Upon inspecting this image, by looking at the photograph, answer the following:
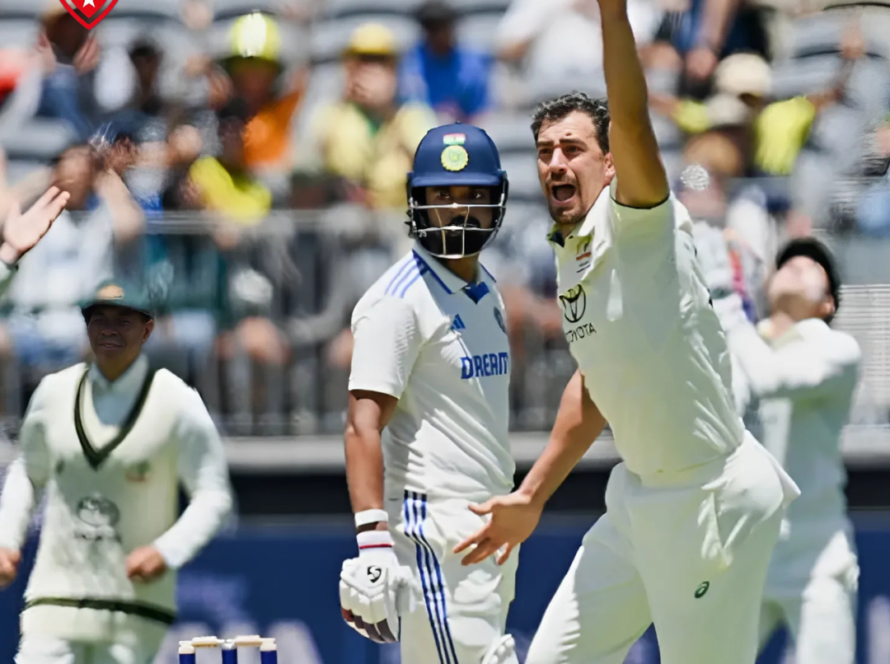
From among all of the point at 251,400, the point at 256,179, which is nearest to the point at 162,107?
the point at 256,179

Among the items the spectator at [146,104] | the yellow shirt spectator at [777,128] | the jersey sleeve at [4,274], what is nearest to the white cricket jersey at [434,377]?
the jersey sleeve at [4,274]

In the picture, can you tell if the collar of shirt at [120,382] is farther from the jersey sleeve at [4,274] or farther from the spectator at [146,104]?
the spectator at [146,104]

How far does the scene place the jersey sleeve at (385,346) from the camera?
4809 mm

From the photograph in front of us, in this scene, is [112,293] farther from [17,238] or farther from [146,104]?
[146,104]

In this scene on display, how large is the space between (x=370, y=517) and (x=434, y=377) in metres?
0.54

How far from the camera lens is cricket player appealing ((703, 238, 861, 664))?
6.49 metres

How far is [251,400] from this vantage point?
7.89m

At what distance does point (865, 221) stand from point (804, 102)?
0.69m

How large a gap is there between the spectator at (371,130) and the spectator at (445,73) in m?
0.08

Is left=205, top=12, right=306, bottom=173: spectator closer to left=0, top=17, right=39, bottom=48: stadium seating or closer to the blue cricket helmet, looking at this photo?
left=0, top=17, right=39, bottom=48: stadium seating

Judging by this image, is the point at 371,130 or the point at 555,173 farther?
the point at 371,130

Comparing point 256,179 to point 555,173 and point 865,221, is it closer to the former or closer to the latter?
point 865,221

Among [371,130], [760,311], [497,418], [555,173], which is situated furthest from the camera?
[371,130]

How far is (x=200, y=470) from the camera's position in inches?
227
